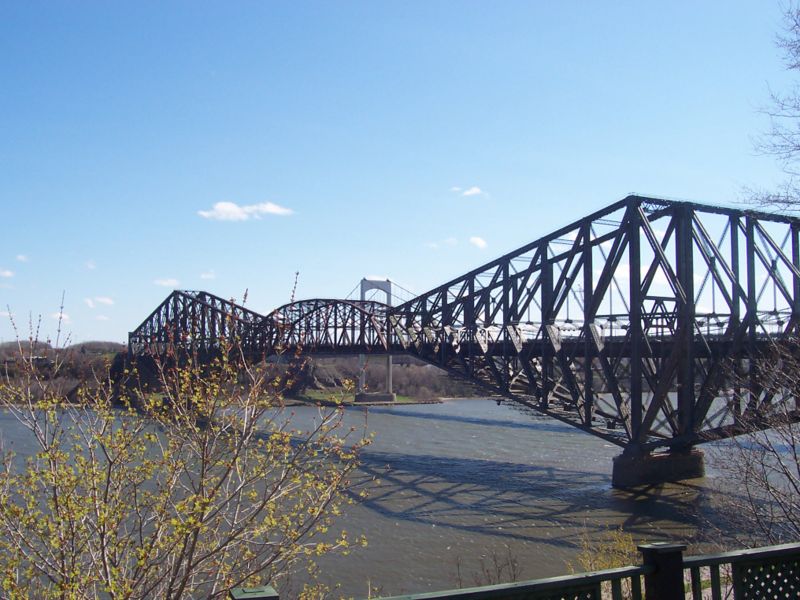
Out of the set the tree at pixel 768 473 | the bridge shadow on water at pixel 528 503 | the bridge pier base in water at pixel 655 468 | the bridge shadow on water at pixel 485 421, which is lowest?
the bridge shadow on water at pixel 528 503

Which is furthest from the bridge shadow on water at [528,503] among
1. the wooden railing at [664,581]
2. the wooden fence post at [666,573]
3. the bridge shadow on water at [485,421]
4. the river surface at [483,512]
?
the bridge shadow on water at [485,421]

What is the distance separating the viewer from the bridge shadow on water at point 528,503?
23.7 meters

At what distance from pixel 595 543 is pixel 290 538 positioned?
15.1 m

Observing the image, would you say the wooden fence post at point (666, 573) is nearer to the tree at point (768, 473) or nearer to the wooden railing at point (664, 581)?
the wooden railing at point (664, 581)

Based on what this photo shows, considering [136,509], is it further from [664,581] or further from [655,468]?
[655,468]

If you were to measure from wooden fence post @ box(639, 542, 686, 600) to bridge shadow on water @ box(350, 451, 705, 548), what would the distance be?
15581 mm

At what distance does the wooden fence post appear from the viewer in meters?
6.55

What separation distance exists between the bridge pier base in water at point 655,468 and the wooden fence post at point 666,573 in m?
25.0

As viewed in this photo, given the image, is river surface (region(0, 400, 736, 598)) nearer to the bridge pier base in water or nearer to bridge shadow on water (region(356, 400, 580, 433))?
the bridge pier base in water

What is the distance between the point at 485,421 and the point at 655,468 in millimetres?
37425

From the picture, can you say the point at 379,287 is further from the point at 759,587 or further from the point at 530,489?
the point at 759,587

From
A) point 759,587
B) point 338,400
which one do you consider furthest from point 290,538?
point 759,587

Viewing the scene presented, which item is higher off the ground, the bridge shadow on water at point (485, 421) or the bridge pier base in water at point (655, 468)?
the bridge pier base in water at point (655, 468)

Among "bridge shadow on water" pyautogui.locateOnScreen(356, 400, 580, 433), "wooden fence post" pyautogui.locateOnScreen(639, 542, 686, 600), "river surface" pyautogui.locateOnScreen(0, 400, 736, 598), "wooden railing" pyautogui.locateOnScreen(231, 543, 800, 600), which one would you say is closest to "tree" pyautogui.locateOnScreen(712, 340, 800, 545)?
"river surface" pyautogui.locateOnScreen(0, 400, 736, 598)
